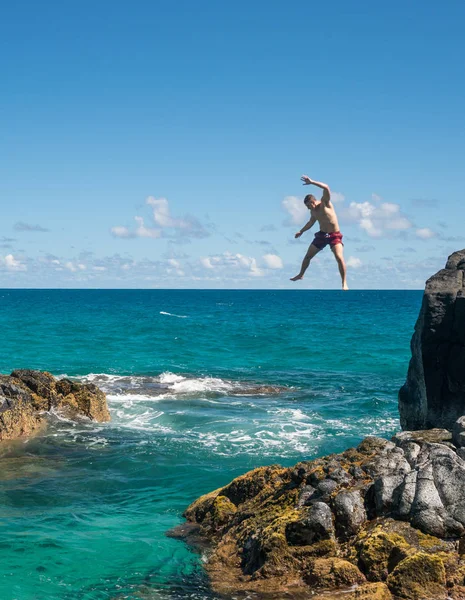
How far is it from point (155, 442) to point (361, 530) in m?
12.7

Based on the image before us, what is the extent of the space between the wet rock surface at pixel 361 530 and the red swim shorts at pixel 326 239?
12.5ft

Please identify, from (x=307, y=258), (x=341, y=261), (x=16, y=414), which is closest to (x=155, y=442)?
(x=16, y=414)

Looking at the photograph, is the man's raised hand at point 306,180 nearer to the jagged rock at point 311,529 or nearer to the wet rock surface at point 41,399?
the jagged rock at point 311,529

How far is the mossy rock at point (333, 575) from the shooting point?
34.1 feet

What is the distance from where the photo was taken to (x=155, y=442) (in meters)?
22.9

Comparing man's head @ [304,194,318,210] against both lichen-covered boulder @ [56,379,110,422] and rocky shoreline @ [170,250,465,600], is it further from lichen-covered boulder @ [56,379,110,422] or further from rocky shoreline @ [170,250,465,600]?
lichen-covered boulder @ [56,379,110,422]

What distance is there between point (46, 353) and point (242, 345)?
1521 centimetres

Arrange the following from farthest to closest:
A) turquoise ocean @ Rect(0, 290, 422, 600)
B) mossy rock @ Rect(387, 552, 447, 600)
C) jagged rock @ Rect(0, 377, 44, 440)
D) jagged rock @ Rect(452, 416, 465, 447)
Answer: jagged rock @ Rect(0, 377, 44, 440)
turquoise ocean @ Rect(0, 290, 422, 600)
jagged rock @ Rect(452, 416, 465, 447)
mossy rock @ Rect(387, 552, 447, 600)

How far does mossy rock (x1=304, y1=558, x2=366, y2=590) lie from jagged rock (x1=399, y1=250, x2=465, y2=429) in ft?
37.6

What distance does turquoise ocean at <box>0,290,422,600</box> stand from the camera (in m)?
12.6

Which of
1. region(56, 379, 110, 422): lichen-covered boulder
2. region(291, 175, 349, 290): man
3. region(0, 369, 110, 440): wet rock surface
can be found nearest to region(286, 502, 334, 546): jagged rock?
region(291, 175, 349, 290): man

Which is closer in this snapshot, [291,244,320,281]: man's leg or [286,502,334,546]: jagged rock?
[286,502,334,546]: jagged rock

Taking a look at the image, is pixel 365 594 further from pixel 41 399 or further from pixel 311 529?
pixel 41 399

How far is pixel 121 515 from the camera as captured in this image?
1570 cm
